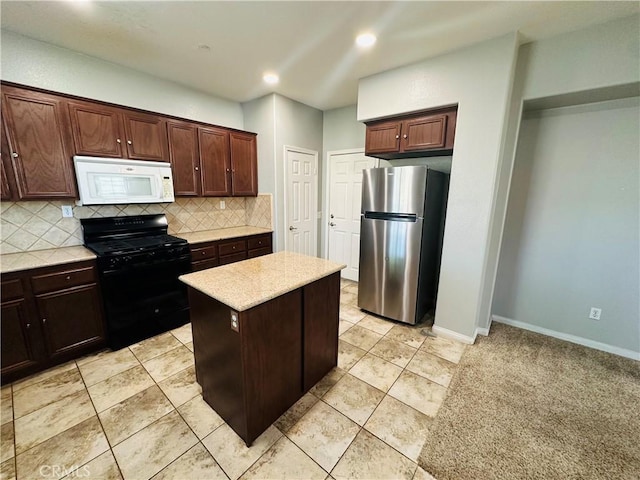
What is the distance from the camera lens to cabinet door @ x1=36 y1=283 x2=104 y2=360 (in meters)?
2.07

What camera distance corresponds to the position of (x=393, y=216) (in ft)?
9.01

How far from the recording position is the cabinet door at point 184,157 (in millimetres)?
2971

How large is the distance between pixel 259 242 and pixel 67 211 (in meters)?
2.02

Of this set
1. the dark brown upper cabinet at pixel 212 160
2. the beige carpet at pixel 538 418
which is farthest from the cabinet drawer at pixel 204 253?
the beige carpet at pixel 538 418

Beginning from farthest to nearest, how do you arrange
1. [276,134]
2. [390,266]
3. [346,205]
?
1. [346,205]
2. [276,134]
3. [390,266]

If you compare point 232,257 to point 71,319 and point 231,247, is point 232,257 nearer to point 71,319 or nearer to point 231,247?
point 231,247

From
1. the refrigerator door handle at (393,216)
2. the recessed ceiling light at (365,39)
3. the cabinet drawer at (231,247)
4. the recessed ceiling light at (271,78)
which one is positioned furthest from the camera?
the cabinet drawer at (231,247)

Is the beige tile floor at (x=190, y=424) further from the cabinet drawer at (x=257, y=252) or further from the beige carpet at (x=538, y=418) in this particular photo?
the cabinet drawer at (x=257, y=252)

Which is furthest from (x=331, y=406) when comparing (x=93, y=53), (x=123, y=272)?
(x=93, y=53)

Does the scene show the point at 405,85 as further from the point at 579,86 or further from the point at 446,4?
the point at 579,86

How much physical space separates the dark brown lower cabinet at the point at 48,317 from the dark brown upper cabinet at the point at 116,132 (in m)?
1.15

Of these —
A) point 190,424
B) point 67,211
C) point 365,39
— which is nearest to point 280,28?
point 365,39

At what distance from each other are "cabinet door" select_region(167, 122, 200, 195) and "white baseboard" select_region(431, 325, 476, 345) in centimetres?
329

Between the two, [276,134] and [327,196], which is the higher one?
[276,134]
